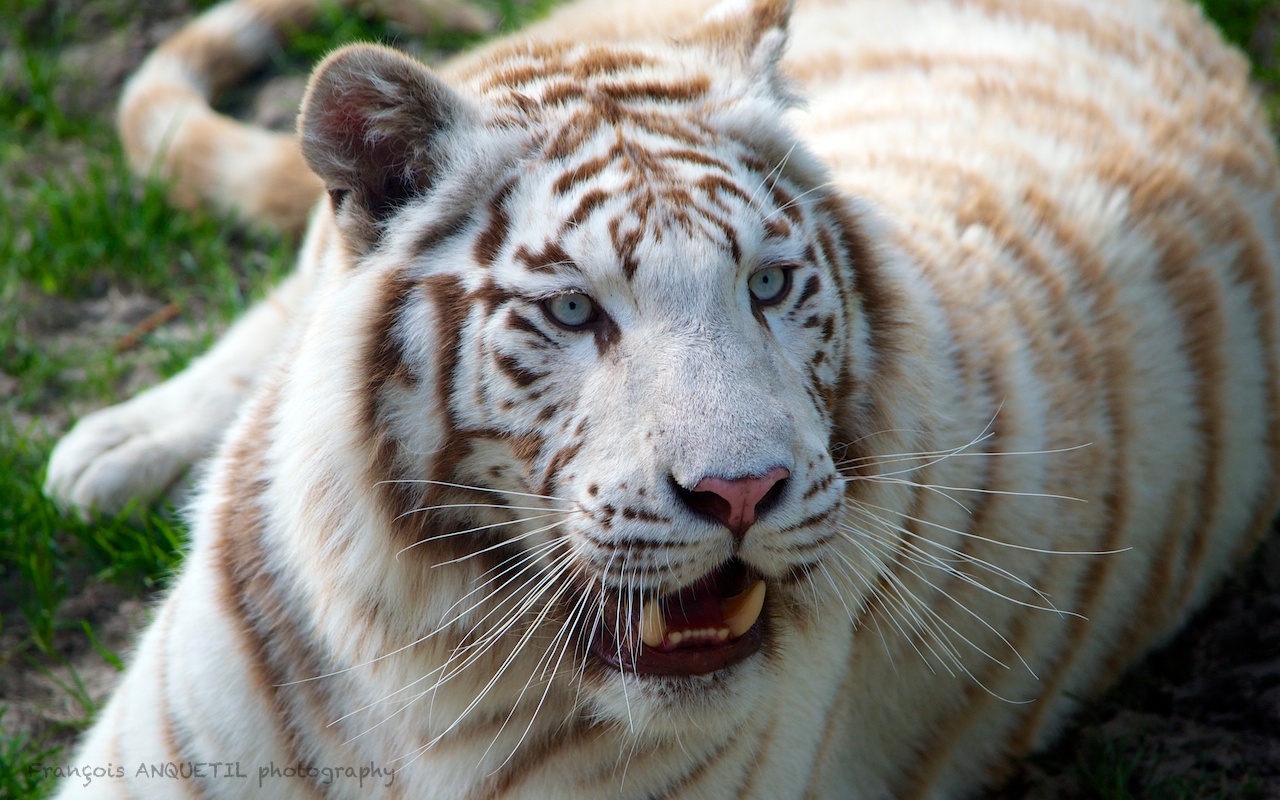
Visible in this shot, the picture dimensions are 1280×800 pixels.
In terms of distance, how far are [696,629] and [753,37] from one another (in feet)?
3.52

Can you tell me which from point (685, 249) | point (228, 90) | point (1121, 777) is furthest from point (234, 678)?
point (228, 90)

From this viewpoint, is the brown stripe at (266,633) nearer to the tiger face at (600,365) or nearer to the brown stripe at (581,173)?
the tiger face at (600,365)

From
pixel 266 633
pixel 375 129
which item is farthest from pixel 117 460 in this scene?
pixel 375 129

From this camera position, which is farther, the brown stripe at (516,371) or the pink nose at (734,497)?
the brown stripe at (516,371)

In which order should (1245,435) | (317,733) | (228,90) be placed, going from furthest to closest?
(228,90) → (1245,435) → (317,733)

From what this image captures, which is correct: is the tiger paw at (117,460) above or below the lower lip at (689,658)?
below

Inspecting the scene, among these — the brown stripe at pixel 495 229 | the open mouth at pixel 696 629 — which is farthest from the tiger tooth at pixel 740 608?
the brown stripe at pixel 495 229

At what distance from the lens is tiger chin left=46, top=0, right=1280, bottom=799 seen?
182cm

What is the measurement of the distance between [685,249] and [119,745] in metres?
1.38

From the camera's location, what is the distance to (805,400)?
1.86 metres

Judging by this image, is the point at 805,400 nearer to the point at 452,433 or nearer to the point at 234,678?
the point at 452,433

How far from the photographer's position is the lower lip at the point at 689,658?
1.84 m

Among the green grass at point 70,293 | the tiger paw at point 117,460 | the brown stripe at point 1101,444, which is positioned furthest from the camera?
the tiger paw at point 117,460

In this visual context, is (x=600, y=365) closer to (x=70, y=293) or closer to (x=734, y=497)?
(x=734, y=497)
